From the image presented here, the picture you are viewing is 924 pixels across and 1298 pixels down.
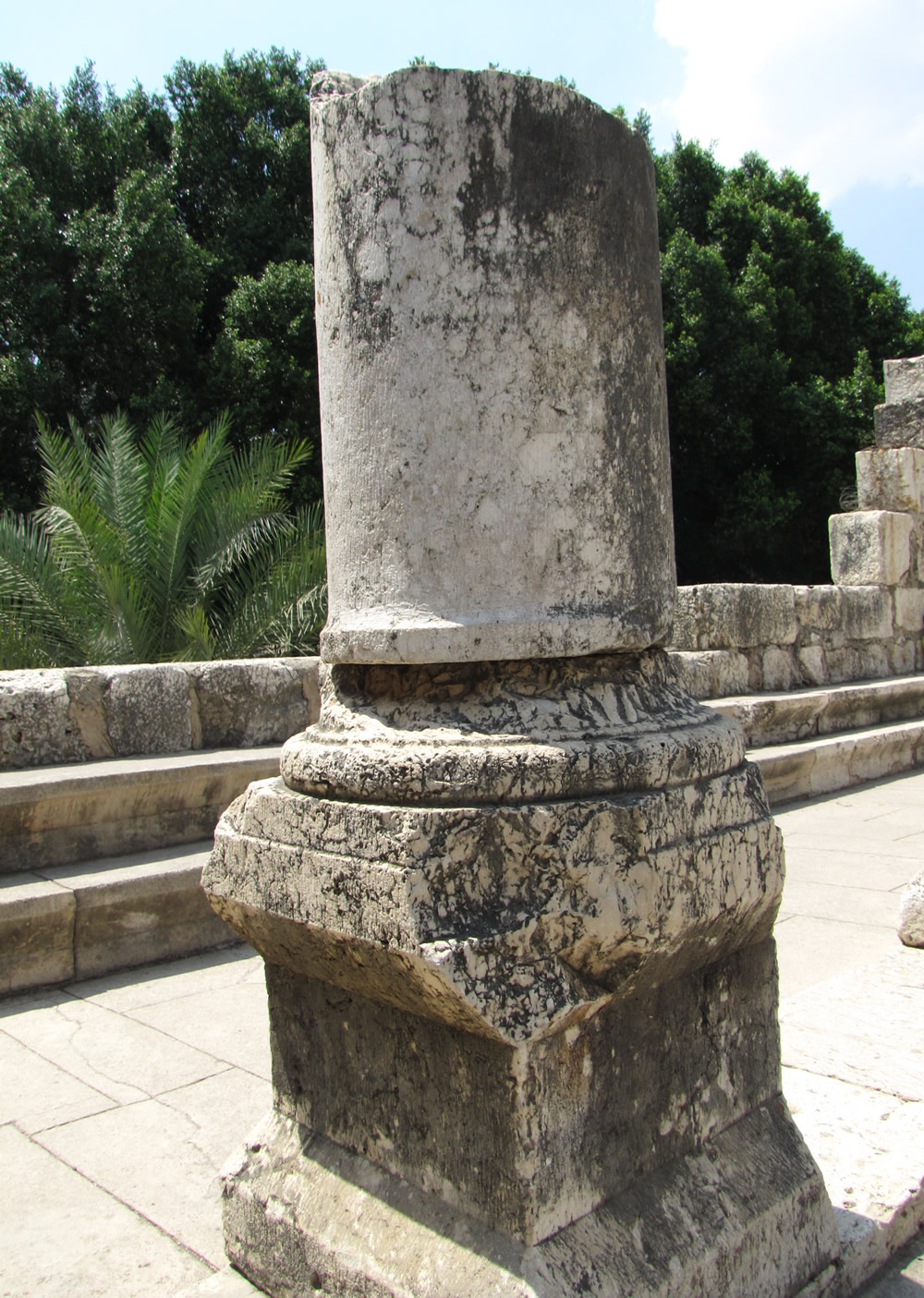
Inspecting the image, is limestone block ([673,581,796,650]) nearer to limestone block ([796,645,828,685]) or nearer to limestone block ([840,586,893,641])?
limestone block ([796,645,828,685])

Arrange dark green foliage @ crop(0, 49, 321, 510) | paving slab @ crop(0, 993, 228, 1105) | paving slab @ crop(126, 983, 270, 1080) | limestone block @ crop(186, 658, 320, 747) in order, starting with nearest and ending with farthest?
paving slab @ crop(0, 993, 228, 1105), paving slab @ crop(126, 983, 270, 1080), limestone block @ crop(186, 658, 320, 747), dark green foliage @ crop(0, 49, 321, 510)

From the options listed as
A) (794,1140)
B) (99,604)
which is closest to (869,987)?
(794,1140)

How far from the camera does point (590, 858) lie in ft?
5.44

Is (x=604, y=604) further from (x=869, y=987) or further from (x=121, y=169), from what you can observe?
(x=121, y=169)

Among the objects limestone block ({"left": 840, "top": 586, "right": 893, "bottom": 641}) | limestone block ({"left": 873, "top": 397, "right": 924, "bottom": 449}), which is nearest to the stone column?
limestone block ({"left": 840, "top": 586, "right": 893, "bottom": 641})

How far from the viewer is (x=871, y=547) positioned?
9.59 meters

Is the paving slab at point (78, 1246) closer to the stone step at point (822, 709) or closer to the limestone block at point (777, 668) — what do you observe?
the stone step at point (822, 709)

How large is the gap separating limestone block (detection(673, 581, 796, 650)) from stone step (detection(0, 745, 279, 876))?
3.79 meters

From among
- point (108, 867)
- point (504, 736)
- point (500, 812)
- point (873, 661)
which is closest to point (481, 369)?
point (504, 736)

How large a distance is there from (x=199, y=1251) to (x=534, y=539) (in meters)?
1.53

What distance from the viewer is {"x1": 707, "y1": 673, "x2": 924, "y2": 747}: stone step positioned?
23.9ft

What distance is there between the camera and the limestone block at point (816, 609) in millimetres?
8516

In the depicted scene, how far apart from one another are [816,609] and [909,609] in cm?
169

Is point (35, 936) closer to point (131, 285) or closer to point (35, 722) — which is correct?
point (35, 722)
